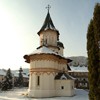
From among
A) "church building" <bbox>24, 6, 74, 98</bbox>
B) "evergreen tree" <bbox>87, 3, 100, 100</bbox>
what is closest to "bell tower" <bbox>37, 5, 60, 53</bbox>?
"church building" <bbox>24, 6, 74, 98</bbox>

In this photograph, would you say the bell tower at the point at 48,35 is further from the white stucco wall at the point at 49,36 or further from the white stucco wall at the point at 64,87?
the white stucco wall at the point at 64,87

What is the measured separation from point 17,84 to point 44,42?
42219 millimetres

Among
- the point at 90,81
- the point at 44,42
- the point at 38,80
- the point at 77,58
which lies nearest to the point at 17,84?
the point at 44,42

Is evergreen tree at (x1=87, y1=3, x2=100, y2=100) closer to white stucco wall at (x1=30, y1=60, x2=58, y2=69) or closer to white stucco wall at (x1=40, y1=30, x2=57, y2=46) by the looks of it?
white stucco wall at (x1=30, y1=60, x2=58, y2=69)

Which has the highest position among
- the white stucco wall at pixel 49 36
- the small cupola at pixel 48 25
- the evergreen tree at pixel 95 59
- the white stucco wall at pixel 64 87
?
the small cupola at pixel 48 25

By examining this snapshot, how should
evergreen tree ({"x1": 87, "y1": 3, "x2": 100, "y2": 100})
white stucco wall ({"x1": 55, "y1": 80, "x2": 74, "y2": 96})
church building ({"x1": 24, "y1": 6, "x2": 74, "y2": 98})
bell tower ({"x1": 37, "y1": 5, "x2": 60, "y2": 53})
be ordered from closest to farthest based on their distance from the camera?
evergreen tree ({"x1": 87, "y1": 3, "x2": 100, "y2": 100})
church building ({"x1": 24, "y1": 6, "x2": 74, "y2": 98})
white stucco wall ({"x1": 55, "y1": 80, "x2": 74, "y2": 96})
bell tower ({"x1": 37, "y1": 5, "x2": 60, "y2": 53})

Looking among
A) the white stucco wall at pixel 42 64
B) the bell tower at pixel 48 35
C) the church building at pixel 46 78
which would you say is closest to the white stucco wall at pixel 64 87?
the church building at pixel 46 78

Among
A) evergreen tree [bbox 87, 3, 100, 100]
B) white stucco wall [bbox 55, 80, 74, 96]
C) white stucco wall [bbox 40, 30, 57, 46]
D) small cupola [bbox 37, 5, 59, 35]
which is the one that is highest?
small cupola [bbox 37, 5, 59, 35]

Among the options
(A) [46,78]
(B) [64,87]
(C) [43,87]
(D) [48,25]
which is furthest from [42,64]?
(D) [48,25]

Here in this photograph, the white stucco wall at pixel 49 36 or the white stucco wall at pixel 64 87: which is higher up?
the white stucco wall at pixel 49 36

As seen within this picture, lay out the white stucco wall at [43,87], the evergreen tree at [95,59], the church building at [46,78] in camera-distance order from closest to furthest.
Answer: the evergreen tree at [95,59] < the white stucco wall at [43,87] < the church building at [46,78]

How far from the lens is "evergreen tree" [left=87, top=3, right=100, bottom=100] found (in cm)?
1410

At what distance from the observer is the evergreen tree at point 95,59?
1410 centimetres

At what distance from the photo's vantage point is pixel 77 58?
162000 millimetres
